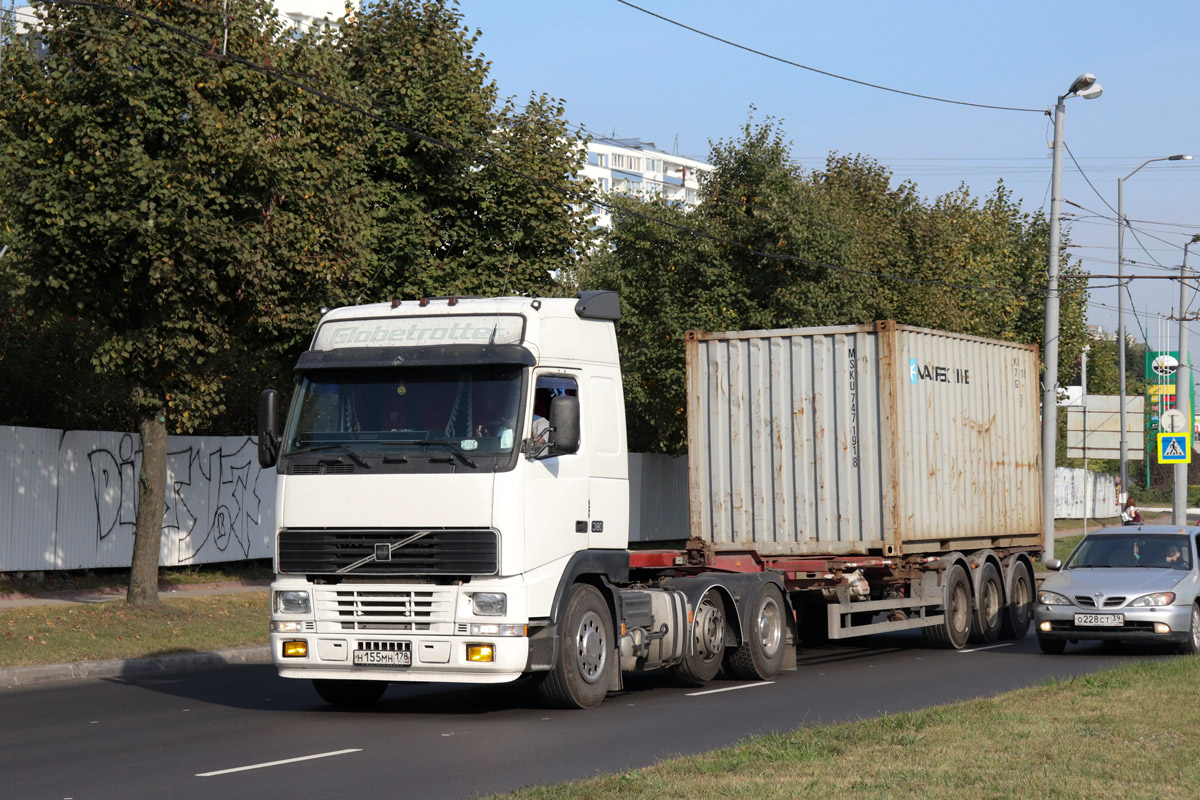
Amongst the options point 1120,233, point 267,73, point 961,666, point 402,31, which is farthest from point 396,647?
point 1120,233

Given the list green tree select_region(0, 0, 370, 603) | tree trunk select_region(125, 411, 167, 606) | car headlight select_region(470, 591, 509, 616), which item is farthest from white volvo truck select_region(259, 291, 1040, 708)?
tree trunk select_region(125, 411, 167, 606)

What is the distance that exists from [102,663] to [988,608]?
34.9 ft

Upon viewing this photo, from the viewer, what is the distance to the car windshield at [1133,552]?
56.2 feet

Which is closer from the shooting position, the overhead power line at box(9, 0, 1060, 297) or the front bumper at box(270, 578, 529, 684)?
the front bumper at box(270, 578, 529, 684)

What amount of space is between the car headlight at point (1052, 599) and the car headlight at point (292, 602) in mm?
9029

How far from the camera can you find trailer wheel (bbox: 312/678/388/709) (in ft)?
40.6

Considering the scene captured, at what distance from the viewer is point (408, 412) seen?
11.2 metres

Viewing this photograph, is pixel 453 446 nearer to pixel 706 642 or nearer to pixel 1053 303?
pixel 706 642

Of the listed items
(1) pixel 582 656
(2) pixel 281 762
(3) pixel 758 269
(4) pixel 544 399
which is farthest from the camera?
(3) pixel 758 269

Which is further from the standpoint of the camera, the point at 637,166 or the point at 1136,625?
the point at 637,166

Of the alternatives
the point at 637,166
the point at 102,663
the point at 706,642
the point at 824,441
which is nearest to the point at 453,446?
the point at 706,642

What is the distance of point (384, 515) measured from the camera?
36.0 feet

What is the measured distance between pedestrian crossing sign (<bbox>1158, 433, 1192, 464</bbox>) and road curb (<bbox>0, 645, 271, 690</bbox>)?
2291 cm

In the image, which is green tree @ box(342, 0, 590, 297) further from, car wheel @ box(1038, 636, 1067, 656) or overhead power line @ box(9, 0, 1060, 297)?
car wheel @ box(1038, 636, 1067, 656)
